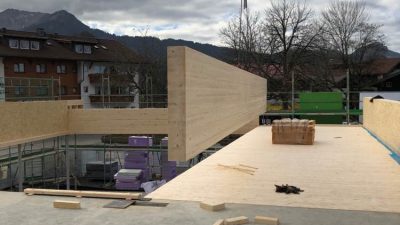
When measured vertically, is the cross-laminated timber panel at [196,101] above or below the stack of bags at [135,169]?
above

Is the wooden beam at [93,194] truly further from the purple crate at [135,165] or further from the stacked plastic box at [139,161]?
the purple crate at [135,165]

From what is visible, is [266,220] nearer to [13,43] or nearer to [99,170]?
[99,170]

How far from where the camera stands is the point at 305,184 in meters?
6.87

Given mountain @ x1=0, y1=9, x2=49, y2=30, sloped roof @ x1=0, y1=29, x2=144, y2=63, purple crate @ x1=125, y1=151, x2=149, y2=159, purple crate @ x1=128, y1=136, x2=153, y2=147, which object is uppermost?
mountain @ x1=0, y1=9, x2=49, y2=30

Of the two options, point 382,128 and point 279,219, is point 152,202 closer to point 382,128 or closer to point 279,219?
point 279,219

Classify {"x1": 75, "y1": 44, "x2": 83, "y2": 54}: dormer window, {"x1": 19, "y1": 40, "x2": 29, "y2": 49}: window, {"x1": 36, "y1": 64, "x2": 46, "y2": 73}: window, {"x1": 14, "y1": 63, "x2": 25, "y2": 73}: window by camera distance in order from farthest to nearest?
1. {"x1": 75, "y1": 44, "x2": 83, "y2": 54}: dormer window
2. {"x1": 36, "y1": 64, "x2": 46, "y2": 73}: window
3. {"x1": 19, "y1": 40, "x2": 29, "y2": 49}: window
4. {"x1": 14, "y1": 63, "x2": 25, "y2": 73}: window

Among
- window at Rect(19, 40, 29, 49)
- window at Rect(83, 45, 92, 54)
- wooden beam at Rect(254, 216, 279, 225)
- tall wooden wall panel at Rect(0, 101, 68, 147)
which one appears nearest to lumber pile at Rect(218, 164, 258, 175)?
wooden beam at Rect(254, 216, 279, 225)

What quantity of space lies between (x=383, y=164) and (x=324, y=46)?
29.1 meters

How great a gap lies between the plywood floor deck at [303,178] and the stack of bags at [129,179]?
27.9 ft

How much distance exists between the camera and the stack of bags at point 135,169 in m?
19.0

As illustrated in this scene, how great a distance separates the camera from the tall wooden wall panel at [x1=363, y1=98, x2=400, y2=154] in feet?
30.4

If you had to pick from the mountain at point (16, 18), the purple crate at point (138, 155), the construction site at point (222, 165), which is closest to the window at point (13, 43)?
the purple crate at point (138, 155)

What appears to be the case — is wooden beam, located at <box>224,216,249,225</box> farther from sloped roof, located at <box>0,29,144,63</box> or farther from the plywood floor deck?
sloped roof, located at <box>0,29,144,63</box>

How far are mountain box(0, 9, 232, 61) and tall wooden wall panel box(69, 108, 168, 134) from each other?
2.27m
